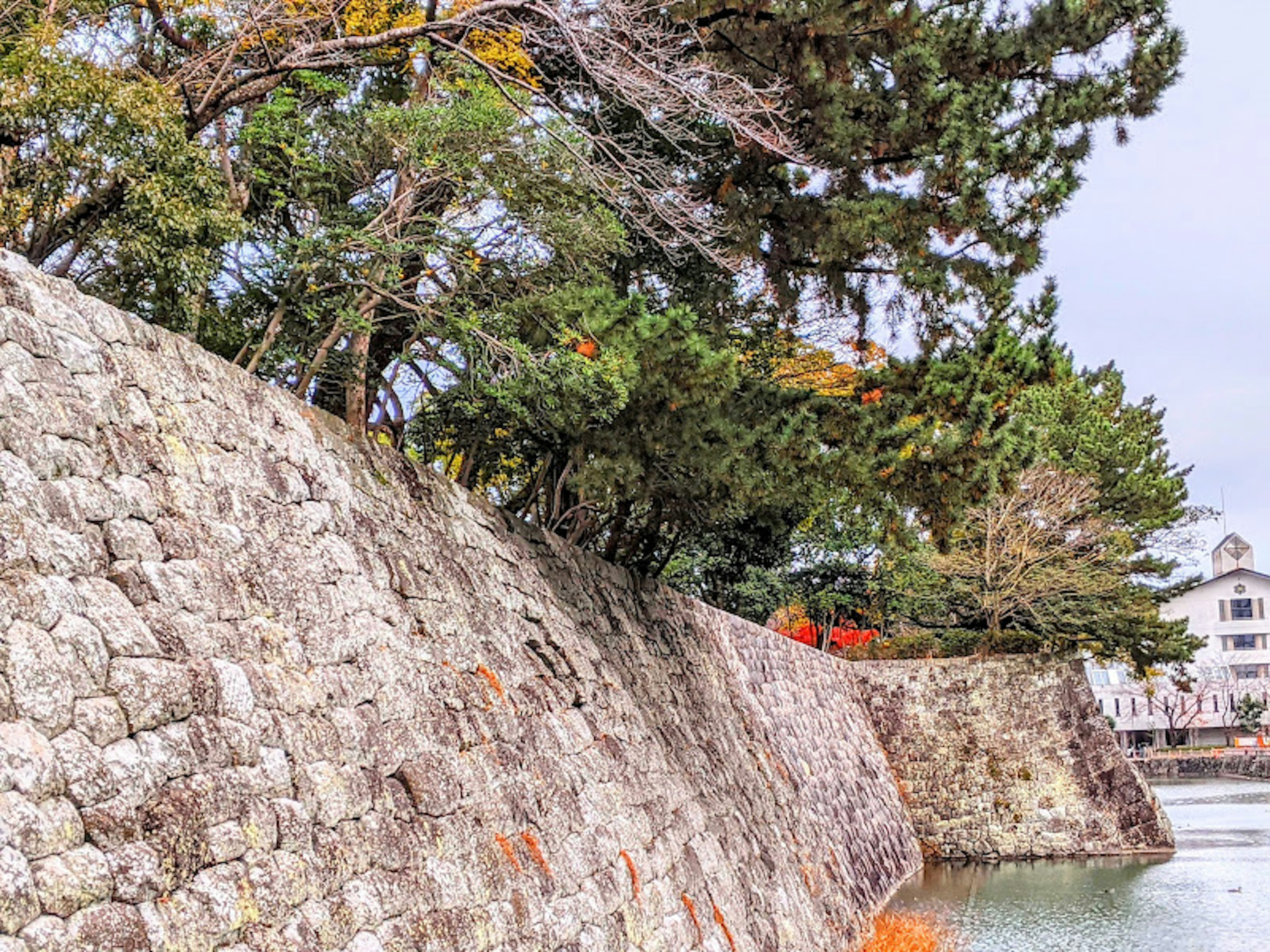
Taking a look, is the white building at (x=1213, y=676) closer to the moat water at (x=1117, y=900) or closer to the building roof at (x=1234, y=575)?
the building roof at (x=1234, y=575)

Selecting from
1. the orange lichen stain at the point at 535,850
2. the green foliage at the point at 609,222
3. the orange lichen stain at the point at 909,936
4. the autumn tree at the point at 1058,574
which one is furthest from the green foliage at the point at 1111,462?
the orange lichen stain at the point at 535,850

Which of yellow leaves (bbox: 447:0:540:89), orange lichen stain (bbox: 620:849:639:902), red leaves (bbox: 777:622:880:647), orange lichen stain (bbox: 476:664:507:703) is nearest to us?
orange lichen stain (bbox: 476:664:507:703)

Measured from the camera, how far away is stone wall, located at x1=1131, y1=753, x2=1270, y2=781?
136 ft

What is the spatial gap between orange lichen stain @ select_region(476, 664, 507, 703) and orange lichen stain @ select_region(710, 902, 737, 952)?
8.96ft

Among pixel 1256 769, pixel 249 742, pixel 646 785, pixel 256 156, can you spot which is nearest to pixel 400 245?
pixel 256 156

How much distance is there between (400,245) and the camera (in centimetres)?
648

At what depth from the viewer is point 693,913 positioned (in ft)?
25.4

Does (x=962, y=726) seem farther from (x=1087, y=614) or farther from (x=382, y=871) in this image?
(x=382, y=871)

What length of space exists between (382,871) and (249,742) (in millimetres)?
853

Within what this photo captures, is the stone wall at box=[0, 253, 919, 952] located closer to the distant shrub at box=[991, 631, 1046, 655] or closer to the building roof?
the distant shrub at box=[991, 631, 1046, 655]

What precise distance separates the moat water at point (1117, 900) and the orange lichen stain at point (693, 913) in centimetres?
564

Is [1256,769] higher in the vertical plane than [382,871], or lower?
lower

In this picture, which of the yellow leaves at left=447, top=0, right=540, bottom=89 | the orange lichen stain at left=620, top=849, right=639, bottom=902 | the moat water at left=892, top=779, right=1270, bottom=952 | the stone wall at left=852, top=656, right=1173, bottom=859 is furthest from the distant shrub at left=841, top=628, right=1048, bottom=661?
the yellow leaves at left=447, top=0, right=540, bottom=89

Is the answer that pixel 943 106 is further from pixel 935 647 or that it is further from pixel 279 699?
pixel 935 647
